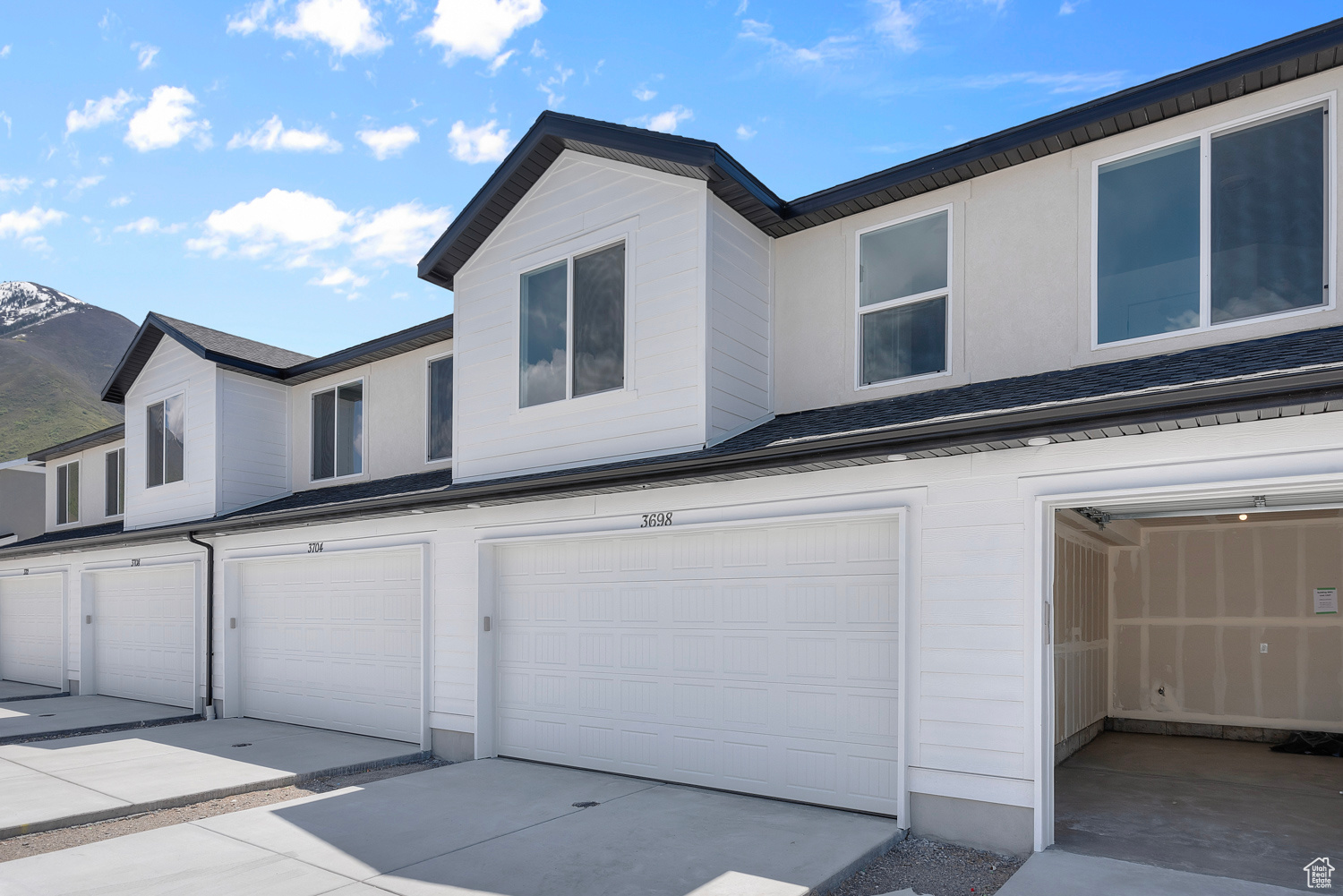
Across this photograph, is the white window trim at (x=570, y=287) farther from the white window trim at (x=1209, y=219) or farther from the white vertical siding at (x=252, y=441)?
the white vertical siding at (x=252, y=441)

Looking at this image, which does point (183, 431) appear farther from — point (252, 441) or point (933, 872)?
point (933, 872)

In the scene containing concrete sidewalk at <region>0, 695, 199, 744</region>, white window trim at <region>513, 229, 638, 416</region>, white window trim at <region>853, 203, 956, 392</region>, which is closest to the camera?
white window trim at <region>853, 203, 956, 392</region>

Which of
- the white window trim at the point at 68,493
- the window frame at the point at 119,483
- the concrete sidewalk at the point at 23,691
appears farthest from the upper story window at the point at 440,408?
the white window trim at the point at 68,493

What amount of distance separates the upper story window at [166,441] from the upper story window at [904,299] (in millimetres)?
12193

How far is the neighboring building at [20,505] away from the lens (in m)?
21.6

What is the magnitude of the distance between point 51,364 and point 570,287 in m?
113

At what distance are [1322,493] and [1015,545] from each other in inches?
74.4

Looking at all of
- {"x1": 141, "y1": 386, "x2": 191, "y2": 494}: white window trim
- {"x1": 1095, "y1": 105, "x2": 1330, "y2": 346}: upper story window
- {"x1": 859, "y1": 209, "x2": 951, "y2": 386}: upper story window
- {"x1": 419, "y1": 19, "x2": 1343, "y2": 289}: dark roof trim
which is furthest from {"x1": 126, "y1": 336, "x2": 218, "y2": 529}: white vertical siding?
{"x1": 1095, "y1": 105, "x2": 1330, "y2": 346}: upper story window

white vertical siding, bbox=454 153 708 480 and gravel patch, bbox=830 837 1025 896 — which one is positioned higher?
white vertical siding, bbox=454 153 708 480

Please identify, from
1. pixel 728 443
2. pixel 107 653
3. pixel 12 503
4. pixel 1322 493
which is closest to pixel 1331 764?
pixel 1322 493

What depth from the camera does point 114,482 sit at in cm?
1828

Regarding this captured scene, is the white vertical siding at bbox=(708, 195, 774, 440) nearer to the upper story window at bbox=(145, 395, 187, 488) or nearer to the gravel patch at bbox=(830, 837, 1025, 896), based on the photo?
the gravel patch at bbox=(830, 837, 1025, 896)

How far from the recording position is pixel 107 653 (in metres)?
16.0

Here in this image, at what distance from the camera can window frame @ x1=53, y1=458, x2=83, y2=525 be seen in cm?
1912
